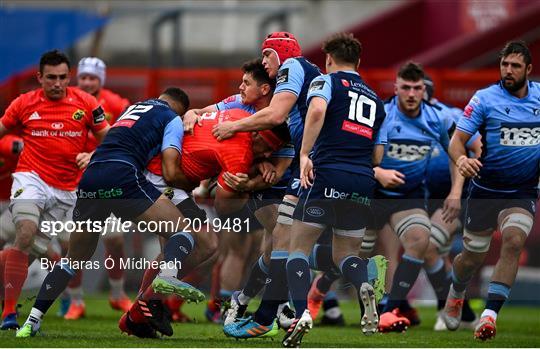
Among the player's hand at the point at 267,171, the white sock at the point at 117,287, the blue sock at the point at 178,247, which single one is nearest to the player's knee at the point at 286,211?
the player's hand at the point at 267,171

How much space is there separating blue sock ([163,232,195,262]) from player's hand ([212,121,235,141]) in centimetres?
86

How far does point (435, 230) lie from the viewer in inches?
523

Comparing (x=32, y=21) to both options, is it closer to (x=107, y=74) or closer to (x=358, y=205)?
(x=107, y=74)

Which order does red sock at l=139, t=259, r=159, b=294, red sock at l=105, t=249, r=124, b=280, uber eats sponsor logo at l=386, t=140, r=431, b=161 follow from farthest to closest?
red sock at l=105, t=249, r=124, b=280
uber eats sponsor logo at l=386, t=140, r=431, b=161
red sock at l=139, t=259, r=159, b=294

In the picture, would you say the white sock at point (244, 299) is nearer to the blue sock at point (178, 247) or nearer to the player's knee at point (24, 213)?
the blue sock at point (178, 247)

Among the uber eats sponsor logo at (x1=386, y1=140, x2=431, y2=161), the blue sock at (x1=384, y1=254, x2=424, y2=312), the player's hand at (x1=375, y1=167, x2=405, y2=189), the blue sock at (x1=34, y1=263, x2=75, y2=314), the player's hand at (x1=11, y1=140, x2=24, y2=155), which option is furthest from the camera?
the player's hand at (x1=11, y1=140, x2=24, y2=155)

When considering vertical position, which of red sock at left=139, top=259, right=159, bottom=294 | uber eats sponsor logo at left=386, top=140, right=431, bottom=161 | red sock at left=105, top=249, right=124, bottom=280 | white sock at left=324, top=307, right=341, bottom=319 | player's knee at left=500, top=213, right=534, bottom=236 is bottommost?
white sock at left=324, top=307, right=341, bottom=319

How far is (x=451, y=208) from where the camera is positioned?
1239cm

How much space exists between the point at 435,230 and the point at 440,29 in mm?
8750

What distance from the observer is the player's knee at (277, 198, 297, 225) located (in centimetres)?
1066

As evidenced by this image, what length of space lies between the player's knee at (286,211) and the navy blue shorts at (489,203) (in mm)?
1813

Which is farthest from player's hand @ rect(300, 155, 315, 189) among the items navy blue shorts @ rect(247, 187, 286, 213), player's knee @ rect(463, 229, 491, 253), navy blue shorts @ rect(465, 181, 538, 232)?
player's knee @ rect(463, 229, 491, 253)

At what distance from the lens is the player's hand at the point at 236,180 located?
10797 millimetres

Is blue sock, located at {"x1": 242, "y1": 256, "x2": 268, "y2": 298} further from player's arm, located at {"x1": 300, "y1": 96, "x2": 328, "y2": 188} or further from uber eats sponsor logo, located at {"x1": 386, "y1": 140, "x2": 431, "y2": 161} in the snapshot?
uber eats sponsor logo, located at {"x1": 386, "y1": 140, "x2": 431, "y2": 161}
